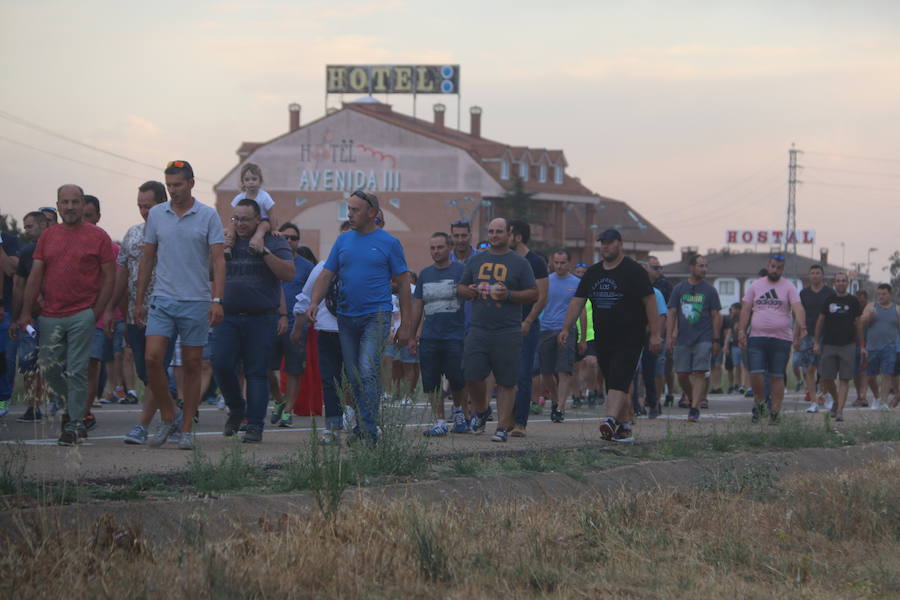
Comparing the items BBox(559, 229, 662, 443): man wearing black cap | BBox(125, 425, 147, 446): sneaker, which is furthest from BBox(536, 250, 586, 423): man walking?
BBox(125, 425, 147, 446): sneaker

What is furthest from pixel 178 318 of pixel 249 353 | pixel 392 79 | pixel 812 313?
pixel 392 79

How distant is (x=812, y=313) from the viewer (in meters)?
20.9

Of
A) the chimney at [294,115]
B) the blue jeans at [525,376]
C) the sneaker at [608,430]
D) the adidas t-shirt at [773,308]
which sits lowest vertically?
the sneaker at [608,430]

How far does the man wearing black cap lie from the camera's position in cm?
1180

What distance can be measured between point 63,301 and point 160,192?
141 centimetres

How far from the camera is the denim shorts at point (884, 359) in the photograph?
21.3 meters

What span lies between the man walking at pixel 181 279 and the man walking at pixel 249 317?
2.08 ft

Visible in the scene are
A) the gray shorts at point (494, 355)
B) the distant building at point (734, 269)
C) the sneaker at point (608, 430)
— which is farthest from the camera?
the distant building at point (734, 269)

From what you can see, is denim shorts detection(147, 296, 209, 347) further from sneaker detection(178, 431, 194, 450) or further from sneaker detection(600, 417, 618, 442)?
sneaker detection(600, 417, 618, 442)

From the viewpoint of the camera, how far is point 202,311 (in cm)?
967

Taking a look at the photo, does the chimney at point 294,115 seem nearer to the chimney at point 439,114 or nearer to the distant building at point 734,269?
the chimney at point 439,114

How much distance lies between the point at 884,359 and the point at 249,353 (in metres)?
14.0

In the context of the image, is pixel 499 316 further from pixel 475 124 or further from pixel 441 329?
pixel 475 124

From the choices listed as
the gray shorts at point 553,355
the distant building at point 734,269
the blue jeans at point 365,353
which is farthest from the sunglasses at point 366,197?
the distant building at point 734,269
